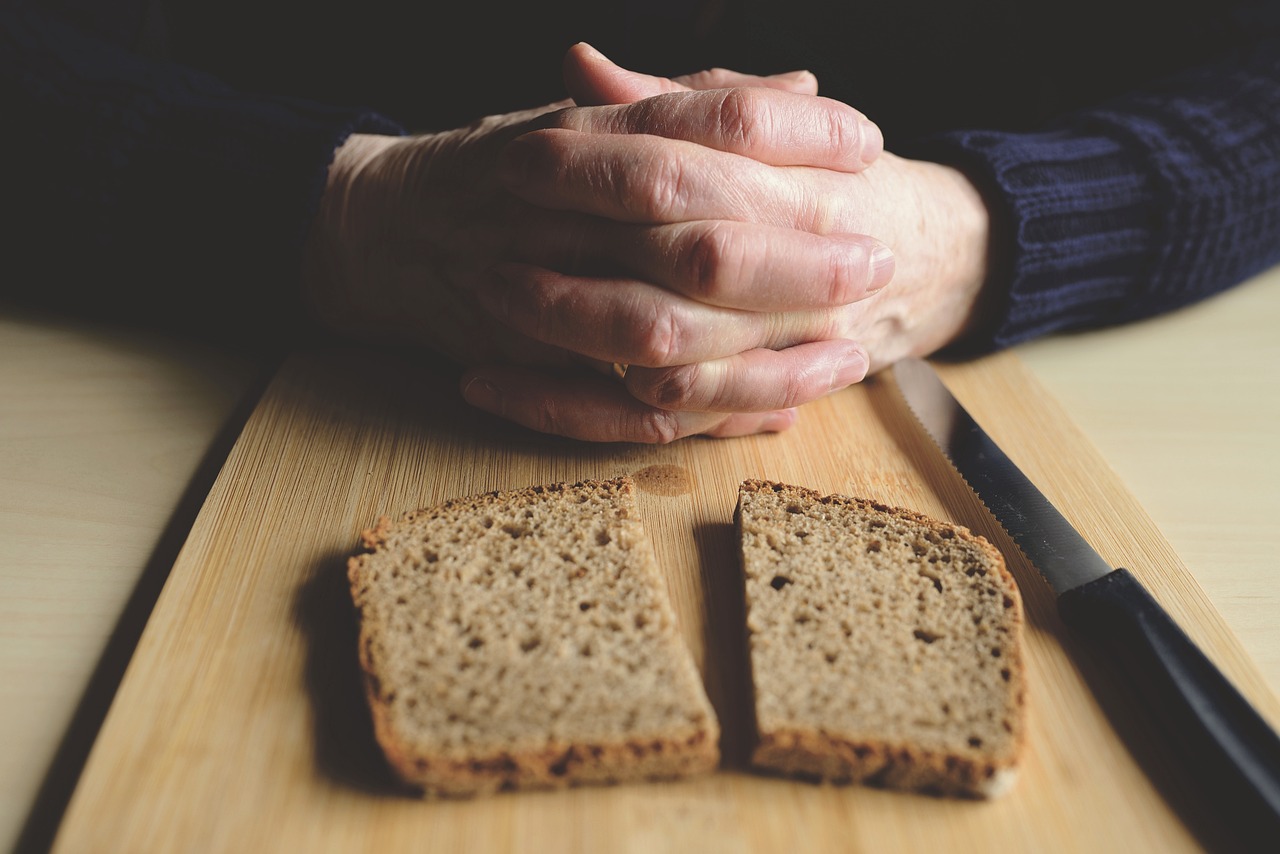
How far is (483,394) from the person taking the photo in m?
1.43

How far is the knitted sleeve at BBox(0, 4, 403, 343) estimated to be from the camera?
156 centimetres

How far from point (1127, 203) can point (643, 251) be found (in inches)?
45.6

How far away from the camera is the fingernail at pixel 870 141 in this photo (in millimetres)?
1403

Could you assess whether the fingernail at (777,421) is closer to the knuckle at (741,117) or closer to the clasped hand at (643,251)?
the clasped hand at (643,251)

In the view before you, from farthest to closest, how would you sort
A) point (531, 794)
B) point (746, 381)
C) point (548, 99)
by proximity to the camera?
point (548, 99) < point (746, 381) < point (531, 794)

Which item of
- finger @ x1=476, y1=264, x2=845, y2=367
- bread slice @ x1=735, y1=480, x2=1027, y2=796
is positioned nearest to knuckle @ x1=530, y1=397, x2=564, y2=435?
finger @ x1=476, y1=264, x2=845, y2=367

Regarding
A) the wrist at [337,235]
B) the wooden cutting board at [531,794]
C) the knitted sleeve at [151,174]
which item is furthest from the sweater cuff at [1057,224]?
the knitted sleeve at [151,174]

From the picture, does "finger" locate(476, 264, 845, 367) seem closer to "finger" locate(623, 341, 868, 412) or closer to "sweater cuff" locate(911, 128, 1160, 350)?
"finger" locate(623, 341, 868, 412)

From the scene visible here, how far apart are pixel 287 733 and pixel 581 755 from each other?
0.35 metres

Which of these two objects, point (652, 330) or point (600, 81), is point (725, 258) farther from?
point (600, 81)

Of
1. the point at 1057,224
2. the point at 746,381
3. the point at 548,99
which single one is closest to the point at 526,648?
the point at 746,381

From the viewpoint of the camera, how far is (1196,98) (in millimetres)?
1956

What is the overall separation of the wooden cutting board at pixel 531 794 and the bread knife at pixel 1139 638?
34mm

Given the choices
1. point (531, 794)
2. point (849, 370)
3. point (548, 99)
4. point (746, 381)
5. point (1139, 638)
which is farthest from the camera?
point (548, 99)
